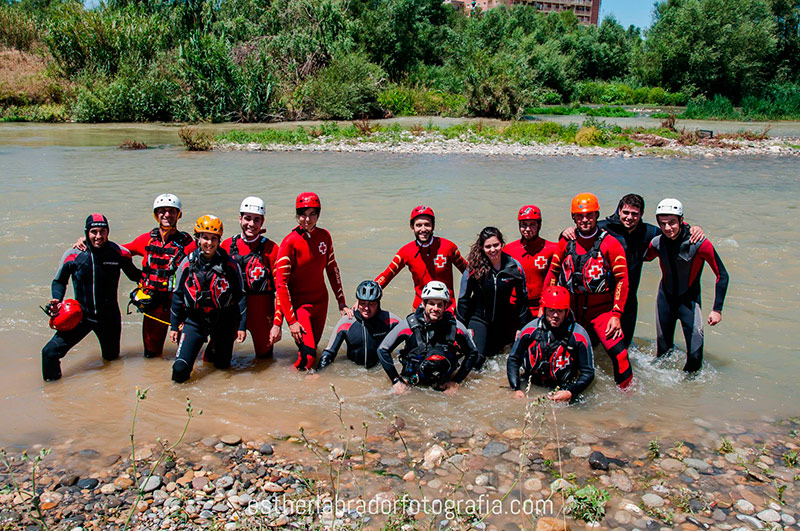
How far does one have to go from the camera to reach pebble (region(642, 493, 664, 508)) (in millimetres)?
4068

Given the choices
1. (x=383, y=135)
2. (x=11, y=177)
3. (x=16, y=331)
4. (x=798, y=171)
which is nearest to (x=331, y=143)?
(x=383, y=135)

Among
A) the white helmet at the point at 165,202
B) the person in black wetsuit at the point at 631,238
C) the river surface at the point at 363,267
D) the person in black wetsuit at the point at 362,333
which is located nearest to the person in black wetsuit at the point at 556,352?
the river surface at the point at 363,267

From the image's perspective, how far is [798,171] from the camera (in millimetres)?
19859

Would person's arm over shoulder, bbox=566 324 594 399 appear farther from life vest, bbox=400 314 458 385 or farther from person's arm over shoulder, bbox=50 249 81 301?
person's arm over shoulder, bbox=50 249 81 301

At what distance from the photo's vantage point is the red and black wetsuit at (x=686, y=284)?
5.88 m

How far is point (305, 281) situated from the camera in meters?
6.25

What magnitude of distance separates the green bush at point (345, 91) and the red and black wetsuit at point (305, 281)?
2870 centimetres

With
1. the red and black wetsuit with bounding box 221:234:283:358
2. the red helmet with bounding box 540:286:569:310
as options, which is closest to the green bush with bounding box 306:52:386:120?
the red and black wetsuit with bounding box 221:234:283:358

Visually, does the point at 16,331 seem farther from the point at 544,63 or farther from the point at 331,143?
the point at 544,63

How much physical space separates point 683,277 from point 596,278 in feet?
3.02

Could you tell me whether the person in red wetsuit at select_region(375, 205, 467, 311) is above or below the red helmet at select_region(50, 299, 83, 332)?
above

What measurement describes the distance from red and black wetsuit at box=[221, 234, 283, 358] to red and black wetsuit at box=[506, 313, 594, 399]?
2.20 m

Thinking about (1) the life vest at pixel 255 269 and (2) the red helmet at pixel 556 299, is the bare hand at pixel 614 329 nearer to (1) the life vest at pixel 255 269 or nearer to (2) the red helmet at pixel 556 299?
(2) the red helmet at pixel 556 299

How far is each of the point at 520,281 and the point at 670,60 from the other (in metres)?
48.6
